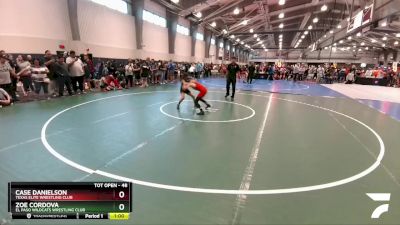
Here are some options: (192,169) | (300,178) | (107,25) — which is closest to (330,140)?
(300,178)

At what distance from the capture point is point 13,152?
5.25 meters

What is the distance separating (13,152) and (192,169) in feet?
11.7

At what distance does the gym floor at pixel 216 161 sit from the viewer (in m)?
3.47

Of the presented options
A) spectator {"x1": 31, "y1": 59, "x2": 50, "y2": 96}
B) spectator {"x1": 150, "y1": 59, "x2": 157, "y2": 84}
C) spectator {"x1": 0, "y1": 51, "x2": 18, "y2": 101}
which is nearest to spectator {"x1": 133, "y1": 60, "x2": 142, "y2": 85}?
spectator {"x1": 150, "y1": 59, "x2": 157, "y2": 84}

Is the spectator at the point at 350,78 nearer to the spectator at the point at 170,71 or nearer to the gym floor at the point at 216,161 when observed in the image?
the spectator at the point at 170,71

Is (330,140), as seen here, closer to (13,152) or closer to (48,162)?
(48,162)

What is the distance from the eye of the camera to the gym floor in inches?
137

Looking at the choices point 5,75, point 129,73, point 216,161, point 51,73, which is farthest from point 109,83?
point 216,161
